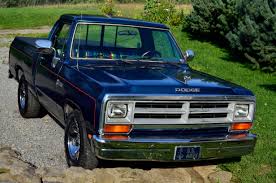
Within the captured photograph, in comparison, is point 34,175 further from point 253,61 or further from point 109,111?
point 253,61

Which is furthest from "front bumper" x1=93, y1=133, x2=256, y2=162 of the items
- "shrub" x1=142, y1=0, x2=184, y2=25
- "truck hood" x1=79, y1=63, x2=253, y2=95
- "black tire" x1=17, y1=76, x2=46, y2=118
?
"shrub" x1=142, y1=0, x2=184, y2=25

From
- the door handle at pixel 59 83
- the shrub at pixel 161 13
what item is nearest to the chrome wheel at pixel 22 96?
the door handle at pixel 59 83

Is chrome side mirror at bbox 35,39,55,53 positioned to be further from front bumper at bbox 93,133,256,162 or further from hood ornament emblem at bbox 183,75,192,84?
front bumper at bbox 93,133,256,162

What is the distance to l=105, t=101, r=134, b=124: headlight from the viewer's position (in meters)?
4.59

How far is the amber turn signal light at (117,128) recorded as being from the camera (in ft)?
15.2

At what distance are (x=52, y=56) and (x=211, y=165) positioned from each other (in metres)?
2.51

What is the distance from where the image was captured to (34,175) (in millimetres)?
4852

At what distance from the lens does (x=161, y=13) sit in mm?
21281

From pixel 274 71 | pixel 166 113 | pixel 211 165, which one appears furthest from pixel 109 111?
pixel 274 71

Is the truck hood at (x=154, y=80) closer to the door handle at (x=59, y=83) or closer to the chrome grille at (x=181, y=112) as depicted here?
the chrome grille at (x=181, y=112)

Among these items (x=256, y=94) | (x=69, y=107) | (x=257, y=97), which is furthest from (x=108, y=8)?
(x=69, y=107)

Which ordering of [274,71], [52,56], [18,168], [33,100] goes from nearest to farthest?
[18,168] → [52,56] → [33,100] → [274,71]

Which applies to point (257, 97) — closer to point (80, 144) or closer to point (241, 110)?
point (241, 110)

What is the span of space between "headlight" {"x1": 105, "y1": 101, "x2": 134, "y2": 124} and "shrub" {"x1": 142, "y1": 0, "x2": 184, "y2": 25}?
16623 mm
